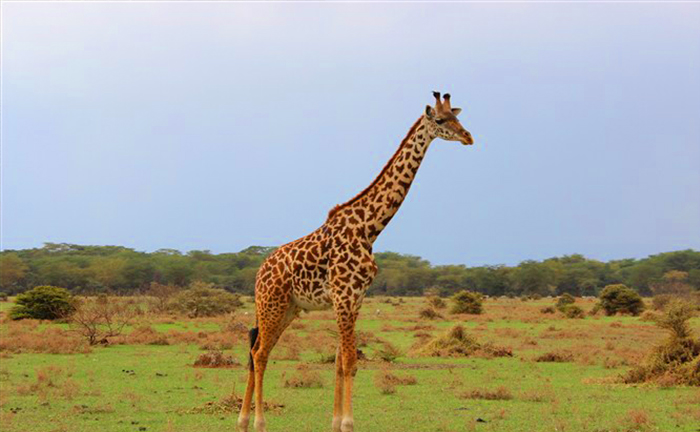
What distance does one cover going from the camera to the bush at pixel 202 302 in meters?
45.3

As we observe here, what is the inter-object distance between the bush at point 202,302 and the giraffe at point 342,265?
3669cm

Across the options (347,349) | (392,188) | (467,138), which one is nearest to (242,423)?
(347,349)

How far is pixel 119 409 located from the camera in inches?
553

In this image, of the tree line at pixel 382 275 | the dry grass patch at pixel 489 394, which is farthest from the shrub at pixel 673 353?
the tree line at pixel 382 275

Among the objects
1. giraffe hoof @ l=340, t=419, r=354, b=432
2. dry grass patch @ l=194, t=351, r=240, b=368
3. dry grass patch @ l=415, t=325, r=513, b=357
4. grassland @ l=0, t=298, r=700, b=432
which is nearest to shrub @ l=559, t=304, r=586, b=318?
grassland @ l=0, t=298, r=700, b=432

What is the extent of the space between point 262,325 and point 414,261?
335ft

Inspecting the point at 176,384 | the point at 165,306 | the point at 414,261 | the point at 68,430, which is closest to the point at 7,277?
the point at 165,306

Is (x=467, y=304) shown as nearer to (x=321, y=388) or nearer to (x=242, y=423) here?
(x=321, y=388)

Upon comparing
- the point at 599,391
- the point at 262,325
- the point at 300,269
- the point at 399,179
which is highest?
the point at 399,179

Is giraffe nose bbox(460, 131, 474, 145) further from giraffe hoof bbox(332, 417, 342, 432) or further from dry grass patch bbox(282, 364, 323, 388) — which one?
dry grass patch bbox(282, 364, 323, 388)

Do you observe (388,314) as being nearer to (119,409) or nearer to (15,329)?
(15,329)

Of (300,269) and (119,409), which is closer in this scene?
(300,269)

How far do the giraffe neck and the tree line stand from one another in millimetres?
65074

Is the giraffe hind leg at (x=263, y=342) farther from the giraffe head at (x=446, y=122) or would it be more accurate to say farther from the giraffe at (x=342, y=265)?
the giraffe head at (x=446, y=122)
